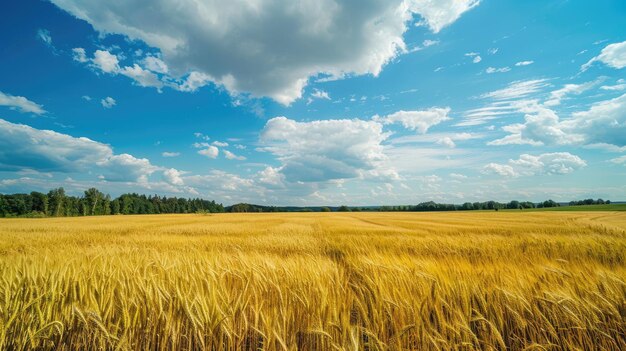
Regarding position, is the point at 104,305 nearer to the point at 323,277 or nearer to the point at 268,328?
the point at 268,328

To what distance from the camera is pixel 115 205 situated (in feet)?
312

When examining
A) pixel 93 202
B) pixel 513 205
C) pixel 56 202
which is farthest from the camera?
pixel 513 205

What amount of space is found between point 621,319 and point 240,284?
3.24 metres

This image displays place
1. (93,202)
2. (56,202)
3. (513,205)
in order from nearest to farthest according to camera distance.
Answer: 1. (56,202)
2. (93,202)
3. (513,205)

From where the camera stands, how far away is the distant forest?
269 feet

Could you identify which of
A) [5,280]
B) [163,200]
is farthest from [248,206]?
[5,280]

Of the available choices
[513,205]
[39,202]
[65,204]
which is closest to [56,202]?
[65,204]

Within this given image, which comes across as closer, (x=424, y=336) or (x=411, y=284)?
(x=424, y=336)

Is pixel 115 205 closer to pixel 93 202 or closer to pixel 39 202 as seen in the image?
pixel 93 202

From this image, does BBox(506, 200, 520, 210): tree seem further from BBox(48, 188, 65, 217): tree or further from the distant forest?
BBox(48, 188, 65, 217): tree

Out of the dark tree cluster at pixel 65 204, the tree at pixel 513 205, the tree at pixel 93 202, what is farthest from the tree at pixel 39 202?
the tree at pixel 513 205

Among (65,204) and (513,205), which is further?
(513,205)

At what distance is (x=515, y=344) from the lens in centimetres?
198

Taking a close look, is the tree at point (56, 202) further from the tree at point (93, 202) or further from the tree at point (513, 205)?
the tree at point (513, 205)
